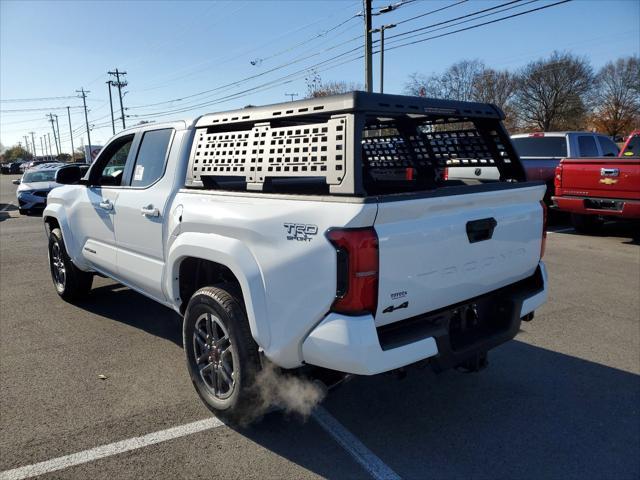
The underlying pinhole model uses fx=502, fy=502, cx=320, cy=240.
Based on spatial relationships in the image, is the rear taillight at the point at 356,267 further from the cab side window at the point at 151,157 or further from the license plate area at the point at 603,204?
the license plate area at the point at 603,204

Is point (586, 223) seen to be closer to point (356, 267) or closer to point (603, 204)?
point (603, 204)

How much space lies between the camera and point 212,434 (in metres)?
3.08

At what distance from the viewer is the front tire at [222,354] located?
287 cm

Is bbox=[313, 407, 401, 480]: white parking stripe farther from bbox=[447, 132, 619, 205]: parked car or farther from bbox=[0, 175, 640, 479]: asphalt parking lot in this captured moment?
bbox=[447, 132, 619, 205]: parked car

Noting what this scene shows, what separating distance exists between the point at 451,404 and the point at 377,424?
0.60 m

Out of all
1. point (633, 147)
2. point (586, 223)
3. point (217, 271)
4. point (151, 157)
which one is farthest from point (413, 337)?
point (633, 147)

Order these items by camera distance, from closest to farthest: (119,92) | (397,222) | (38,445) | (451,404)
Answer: (397,222), (38,445), (451,404), (119,92)

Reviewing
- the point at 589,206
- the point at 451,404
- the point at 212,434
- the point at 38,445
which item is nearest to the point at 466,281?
the point at 451,404

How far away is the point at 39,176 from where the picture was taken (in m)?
18.2

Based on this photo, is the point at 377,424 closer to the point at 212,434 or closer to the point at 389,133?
the point at 212,434

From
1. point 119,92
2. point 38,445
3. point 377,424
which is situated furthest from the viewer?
point 119,92

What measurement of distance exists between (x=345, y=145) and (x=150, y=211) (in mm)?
1910

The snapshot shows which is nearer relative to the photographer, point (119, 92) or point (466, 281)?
point (466, 281)

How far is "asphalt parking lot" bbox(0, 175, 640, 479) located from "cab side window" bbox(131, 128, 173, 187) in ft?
4.91
